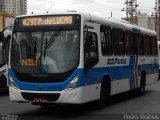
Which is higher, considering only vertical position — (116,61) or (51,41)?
(51,41)

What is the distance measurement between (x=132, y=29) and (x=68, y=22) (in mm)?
5928

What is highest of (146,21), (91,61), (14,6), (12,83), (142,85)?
(146,21)

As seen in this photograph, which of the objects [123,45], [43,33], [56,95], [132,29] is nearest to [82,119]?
[56,95]

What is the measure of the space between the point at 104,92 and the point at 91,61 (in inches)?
72.1

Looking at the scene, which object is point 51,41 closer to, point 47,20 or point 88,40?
point 47,20

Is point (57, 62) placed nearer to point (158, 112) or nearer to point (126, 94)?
point (158, 112)

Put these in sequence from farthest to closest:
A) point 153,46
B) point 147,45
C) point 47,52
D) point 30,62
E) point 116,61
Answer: point 153,46, point 147,45, point 116,61, point 30,62, point 47,52

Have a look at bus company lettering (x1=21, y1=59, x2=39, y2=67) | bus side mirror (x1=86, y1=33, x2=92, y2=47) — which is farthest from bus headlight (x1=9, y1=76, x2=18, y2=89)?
bus side mirror (x1=86, y1=33, x2=92, y2=47)

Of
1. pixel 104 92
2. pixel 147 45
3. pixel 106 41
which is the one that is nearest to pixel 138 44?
pixel 147 45

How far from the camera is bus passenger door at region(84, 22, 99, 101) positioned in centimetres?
1211

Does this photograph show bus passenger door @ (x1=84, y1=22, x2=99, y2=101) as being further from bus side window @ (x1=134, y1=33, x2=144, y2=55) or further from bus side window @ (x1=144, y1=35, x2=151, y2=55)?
bus side window @ (x1=144, y1=35, x2=151, y2=55)

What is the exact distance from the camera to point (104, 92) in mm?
13898

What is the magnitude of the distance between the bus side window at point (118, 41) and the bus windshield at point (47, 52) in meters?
3.11

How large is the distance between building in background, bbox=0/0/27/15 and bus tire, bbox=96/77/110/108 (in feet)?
90.9
